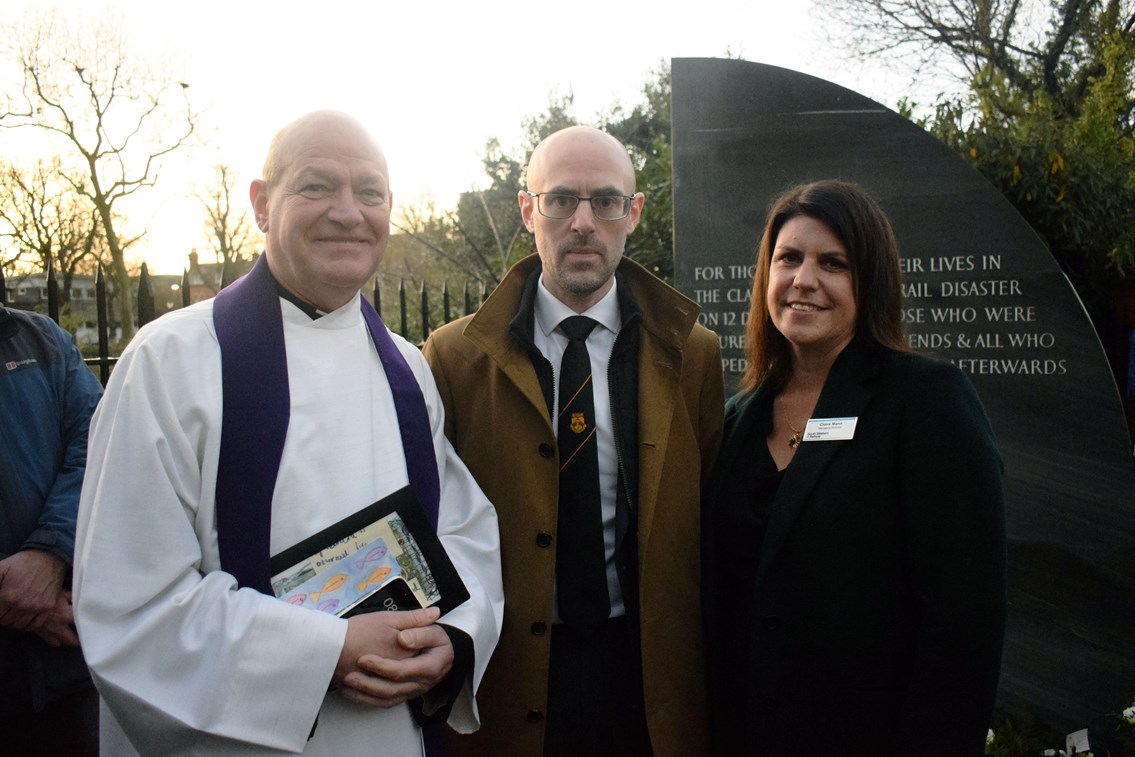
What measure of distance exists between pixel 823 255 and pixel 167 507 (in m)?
1.79

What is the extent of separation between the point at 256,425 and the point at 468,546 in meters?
0.66

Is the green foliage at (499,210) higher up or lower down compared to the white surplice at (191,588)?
higher up

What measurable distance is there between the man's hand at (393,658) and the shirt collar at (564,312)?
111 centimetres

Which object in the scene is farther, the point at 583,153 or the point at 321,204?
the point at 583,153

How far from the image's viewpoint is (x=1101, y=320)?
7188mm

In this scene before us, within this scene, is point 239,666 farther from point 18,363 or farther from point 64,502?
point 18,363

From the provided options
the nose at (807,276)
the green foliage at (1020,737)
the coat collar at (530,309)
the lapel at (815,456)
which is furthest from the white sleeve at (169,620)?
the green foliage at (1020,737)

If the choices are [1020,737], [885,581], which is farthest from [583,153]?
[1020,737]

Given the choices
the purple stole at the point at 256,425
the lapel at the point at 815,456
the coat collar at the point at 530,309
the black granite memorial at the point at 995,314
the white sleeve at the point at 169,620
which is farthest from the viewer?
the black granite memorial at the point at 995,314

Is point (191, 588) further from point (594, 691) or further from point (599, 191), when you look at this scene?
point (599, 191)

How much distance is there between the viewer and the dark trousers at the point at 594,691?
2.53m

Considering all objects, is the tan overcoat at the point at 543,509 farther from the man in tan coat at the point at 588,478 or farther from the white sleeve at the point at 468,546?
the white sleeve at the point at 468,546

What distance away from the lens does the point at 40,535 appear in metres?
2.47

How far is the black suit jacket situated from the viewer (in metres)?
2.09
